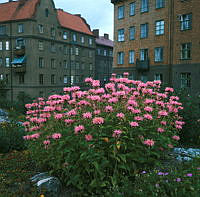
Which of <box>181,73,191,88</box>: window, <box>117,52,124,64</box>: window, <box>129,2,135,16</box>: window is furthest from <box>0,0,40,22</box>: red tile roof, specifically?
<box>181,73,191,88</box>: window

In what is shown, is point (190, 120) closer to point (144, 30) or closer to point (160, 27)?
point (160, 27)

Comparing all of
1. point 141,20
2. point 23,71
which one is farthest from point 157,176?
point 23,71

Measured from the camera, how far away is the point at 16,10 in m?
40.2

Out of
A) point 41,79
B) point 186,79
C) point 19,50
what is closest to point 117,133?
point 186,79

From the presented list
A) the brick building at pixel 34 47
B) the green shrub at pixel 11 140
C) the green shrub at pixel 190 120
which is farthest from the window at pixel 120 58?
the green shrub at pixel 11 140

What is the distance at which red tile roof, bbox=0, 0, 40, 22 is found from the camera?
38656 mm

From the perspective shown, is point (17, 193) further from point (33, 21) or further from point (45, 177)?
point (33, 21)

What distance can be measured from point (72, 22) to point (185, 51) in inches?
1164

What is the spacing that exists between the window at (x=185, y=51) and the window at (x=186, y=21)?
1.50 metres

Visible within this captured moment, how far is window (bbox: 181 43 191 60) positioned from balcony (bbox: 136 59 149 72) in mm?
4049

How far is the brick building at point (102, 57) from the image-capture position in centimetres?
5544

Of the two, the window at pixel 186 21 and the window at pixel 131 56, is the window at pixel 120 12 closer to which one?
the window at pixel 131 56

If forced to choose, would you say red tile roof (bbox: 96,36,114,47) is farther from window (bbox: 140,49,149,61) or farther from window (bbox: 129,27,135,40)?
window (bbox: 140,49,149,61)

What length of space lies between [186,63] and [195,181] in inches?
777
